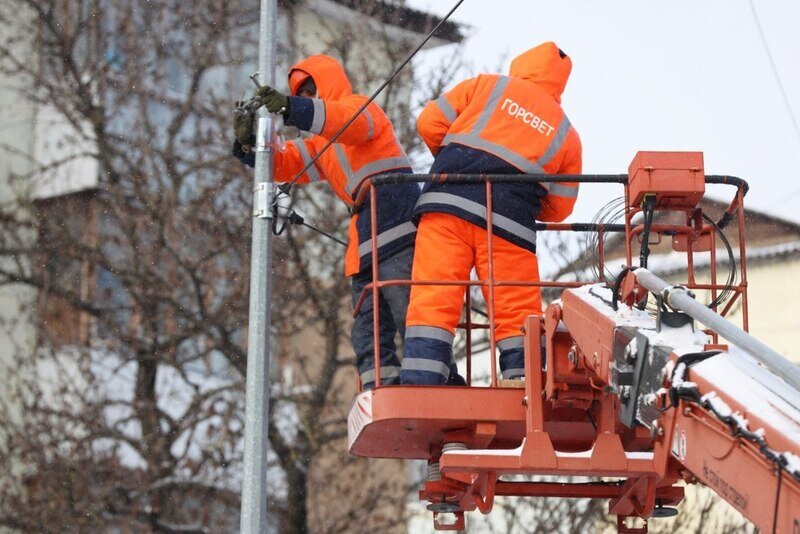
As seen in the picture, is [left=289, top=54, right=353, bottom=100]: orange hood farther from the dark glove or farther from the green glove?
the green glove

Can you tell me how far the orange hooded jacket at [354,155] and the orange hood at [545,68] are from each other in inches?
31.8

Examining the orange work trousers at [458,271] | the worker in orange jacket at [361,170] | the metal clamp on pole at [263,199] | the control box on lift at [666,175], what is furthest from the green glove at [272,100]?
the control box on lift at [666,175]

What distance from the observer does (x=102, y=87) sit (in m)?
20.2

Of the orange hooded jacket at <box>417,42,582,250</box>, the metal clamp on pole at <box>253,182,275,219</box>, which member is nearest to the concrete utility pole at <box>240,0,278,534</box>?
the metal clamp on pole at <box>253,182,275,219</box>

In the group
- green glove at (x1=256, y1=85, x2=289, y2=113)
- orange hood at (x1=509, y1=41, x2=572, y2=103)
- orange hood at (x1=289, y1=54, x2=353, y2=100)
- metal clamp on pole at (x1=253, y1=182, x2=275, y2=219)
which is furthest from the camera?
orange hood at (x1=289, y1=54, x2=353, y2=100)

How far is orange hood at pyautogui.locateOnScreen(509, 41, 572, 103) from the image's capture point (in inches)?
314

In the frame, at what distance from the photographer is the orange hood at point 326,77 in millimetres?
8469

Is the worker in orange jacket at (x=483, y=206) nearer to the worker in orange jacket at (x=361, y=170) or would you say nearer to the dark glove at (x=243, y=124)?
the worker in orange jacket at (x=361, y=170)

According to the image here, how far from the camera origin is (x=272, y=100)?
25.8 feet

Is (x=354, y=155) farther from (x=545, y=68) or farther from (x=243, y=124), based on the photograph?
(x=545, y=68)

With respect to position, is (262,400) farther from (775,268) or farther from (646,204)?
(775,268)

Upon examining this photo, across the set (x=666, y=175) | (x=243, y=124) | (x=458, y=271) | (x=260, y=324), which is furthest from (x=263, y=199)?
(x=666, y=175)

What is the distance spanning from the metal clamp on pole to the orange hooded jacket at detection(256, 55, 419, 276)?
15.3 inches

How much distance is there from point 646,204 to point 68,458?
1280cm
